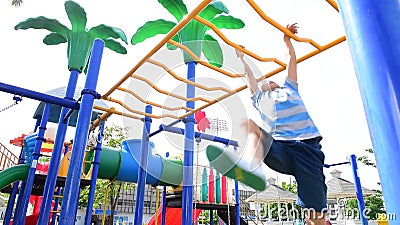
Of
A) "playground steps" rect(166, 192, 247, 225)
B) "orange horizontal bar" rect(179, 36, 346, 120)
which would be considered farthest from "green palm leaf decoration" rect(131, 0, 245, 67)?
"playground steps" rect(166, 192, 247, 225)

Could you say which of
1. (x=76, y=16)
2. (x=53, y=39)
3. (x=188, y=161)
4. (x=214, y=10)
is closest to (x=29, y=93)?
(x=188, y=161)

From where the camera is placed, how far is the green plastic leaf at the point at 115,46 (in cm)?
607

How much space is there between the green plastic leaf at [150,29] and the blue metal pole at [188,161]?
115 centimetres

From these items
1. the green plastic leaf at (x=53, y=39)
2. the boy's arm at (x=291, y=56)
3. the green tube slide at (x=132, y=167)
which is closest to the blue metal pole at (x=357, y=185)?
the green tube slide at (x=132, y=167)

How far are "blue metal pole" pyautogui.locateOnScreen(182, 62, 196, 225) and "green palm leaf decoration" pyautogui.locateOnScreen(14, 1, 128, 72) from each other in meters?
2.14

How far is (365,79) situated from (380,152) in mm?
154

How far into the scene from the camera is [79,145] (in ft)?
8.90

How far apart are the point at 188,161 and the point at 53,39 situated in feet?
13.1

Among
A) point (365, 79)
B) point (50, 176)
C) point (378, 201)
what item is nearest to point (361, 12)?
point (365, 79)

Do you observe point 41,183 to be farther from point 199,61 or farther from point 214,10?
point 214,10

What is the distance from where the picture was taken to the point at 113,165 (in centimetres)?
650

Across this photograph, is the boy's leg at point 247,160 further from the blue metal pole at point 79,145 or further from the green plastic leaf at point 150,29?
the green plastic leaf at point 150,29

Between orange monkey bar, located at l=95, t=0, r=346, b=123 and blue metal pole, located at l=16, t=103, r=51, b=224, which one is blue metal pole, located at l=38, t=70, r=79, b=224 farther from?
orange monkey bar, located at l=95, t=0, r=346, b=123

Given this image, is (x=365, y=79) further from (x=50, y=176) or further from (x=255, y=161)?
(x=50, y=176)
